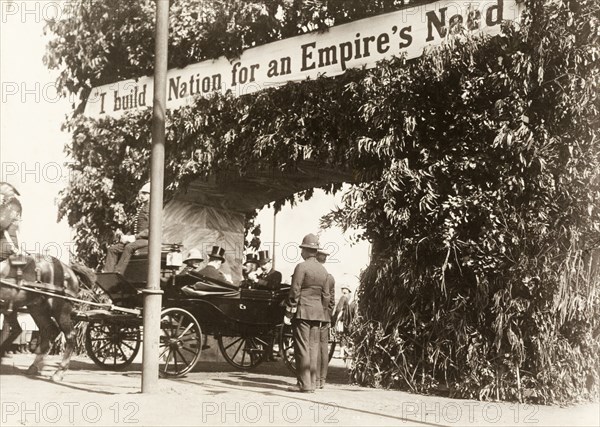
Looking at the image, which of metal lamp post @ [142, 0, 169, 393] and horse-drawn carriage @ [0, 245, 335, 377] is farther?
horse-drawn carriage @ [0, 245, 335, 377]

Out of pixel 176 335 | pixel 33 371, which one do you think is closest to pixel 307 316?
pixel 176 335

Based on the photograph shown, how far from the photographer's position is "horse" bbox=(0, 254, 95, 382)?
10.3 m

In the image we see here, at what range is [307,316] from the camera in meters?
9.91

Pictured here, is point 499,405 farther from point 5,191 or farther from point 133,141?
point 133,141

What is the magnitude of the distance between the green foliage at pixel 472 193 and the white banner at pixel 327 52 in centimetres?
26

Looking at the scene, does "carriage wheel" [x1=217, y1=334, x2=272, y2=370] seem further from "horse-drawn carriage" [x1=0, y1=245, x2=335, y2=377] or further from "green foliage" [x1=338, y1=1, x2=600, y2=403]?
"green foliage" [x1=338, y1=1, x2=600, y2=403]

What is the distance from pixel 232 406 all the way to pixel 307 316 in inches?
79.0

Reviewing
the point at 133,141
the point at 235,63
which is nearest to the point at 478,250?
the point at 235,63

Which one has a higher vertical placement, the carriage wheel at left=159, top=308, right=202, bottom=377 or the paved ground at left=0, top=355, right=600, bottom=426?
the carriage wheel at left=159, top=308, right=202, bottom=377

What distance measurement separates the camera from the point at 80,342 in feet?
48.5

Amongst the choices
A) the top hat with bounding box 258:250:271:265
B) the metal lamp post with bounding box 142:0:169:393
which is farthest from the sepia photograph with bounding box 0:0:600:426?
the top hat with bounding box 258:250:271:265

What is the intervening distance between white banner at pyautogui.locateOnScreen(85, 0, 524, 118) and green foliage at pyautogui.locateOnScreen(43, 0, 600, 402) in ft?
0.84

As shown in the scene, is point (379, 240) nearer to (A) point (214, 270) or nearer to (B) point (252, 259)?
(A) point (214, 270)

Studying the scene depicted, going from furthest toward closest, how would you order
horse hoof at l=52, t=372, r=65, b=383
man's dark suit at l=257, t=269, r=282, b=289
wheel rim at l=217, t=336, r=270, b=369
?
wheel rim at l=217, t=336, r=270, b=369, man's dark suit at l=257, t=269, r=282, b=289, horse hoof at l=52, t=372, r=65, b=383
